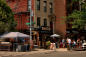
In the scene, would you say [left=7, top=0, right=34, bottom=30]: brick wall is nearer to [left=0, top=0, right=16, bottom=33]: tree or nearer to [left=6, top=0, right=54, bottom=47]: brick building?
[left=6, top=0, right=54, bottom=47]: brick building

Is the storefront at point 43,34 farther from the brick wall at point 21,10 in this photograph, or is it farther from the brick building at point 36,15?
the brick wall at point 21,10

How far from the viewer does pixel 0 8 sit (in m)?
29.8

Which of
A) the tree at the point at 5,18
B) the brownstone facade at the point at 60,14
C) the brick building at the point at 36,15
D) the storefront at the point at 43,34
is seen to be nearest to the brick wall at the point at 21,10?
the brick building at the point at 36,15

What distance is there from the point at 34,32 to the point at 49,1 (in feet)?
24.6

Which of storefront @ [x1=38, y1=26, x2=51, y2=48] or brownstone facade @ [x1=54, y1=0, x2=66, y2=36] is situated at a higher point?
brownstone facade @ [x1=54, y1=0, x2=66, y2=36]

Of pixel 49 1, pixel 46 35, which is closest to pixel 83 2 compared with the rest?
pixel 49 1

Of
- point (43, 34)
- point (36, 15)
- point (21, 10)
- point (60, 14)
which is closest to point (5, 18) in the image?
point (36, 15)

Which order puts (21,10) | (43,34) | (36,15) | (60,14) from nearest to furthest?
(36,15)
(21,10)
(43,34)
(60,14)

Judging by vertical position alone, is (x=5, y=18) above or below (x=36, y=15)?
below

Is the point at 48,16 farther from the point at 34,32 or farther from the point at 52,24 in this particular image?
the point at 34,32

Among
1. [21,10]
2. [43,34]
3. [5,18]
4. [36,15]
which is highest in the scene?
[21,10]

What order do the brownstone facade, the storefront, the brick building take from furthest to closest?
the brownstone facade, the storefront, the brick building

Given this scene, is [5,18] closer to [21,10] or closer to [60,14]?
[21,10]

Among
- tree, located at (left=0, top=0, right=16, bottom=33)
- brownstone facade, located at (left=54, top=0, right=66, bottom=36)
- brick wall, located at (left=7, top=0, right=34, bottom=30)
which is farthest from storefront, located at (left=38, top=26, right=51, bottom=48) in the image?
tree, located at (left=0, top=0, right=16, bottom=33)
